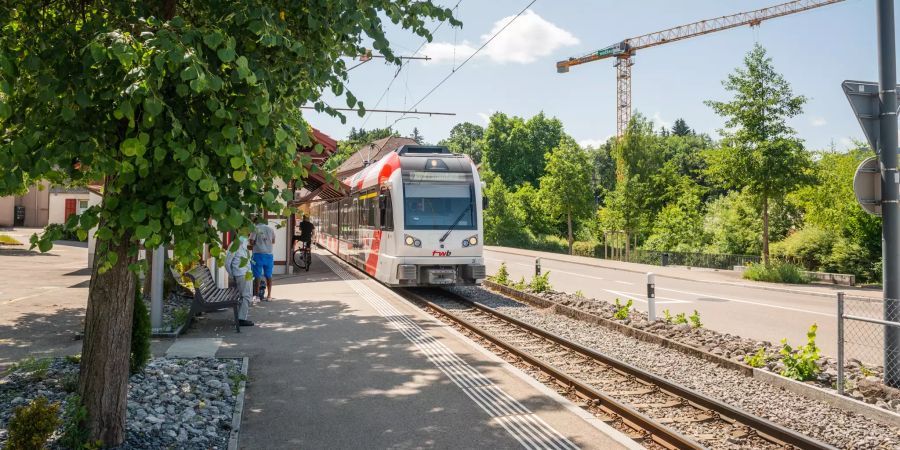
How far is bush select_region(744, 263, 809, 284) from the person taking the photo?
74.4 ft

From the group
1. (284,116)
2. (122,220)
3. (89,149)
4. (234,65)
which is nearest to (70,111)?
Result: (89,149)

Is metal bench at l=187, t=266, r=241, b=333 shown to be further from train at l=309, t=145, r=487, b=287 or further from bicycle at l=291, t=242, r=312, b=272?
bicycle at l=291, t=242, r=312, b=272

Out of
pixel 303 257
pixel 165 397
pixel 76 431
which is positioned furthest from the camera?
pixel 303 257

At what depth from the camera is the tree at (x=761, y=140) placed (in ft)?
76.1

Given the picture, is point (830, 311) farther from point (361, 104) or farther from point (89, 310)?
point (89, 310)

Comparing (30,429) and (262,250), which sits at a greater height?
(262,250)

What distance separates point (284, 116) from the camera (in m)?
4.35

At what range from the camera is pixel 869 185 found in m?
7.98

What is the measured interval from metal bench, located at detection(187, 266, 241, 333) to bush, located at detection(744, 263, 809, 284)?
1866 centimetres

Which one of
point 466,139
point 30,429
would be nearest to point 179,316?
→ point 30,429

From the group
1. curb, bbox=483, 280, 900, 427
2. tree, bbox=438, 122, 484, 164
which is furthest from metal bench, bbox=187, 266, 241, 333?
tree, bbox=438, 122, 484, 164

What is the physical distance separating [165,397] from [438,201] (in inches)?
373

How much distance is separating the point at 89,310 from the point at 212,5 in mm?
2360

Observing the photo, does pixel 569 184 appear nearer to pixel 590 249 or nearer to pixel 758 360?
pixel 590 249
